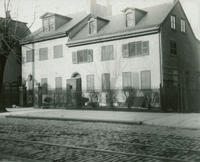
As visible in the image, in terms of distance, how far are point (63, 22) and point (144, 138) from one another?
1015 inches

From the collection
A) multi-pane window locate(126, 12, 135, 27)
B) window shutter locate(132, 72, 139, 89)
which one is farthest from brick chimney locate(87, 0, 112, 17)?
window shutter locate(132, 72, 139, 89)

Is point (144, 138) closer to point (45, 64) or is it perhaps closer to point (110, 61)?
point (110, 61)

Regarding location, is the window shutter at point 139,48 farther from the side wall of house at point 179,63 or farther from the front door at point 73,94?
the front door at point 73,94

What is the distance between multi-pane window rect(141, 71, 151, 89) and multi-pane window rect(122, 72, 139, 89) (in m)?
0.51

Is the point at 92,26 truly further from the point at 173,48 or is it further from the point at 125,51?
the point at 173,48

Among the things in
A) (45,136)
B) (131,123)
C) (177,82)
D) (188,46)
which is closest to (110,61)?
(177,82)

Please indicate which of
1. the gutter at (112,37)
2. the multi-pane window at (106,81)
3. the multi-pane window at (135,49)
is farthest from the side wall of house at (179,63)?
the multi-pane window at (106,81)

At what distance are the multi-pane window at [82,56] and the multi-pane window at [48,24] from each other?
16.6 ft

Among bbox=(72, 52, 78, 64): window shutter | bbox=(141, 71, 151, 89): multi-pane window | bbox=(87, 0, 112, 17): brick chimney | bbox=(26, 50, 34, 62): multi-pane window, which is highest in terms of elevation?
bbox=(87, 0, 112, 17): brick chimney

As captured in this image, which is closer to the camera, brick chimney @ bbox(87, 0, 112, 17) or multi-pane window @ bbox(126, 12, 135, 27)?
multi-pane window @ bbox(126, 12, 135, 27)

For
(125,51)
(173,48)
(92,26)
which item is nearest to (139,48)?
(125,51)

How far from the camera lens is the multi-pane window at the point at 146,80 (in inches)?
976

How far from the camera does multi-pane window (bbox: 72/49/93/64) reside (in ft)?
95.0

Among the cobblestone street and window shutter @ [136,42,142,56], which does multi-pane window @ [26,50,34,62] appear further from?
the cobblestone street
